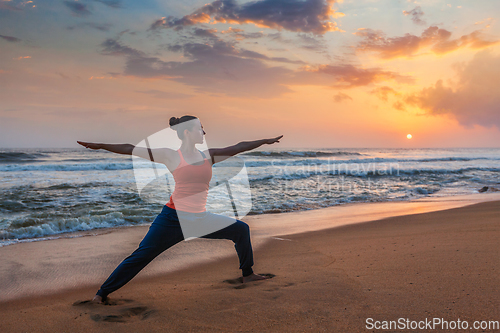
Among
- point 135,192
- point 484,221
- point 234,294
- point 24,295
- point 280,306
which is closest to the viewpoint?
point 280,306

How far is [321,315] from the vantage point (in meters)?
2.67

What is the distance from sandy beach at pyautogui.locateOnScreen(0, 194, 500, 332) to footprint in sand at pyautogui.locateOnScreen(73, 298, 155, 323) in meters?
Result: 0.01

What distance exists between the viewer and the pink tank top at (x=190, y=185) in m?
3.23

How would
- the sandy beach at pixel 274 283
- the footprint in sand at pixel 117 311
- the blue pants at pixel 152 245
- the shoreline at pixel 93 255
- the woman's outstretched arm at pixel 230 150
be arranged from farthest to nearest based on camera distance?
the shoreline at pixel 93 255 → the woman's outstretched arm at pixel 230 150 → the blue pants at pixel 152 245 → the footprint in sand at pixel 117 311 → the sandy beach at pixel 274 283

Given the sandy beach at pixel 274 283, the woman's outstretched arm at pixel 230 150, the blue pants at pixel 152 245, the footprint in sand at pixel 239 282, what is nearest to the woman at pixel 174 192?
the blue pants at pixel 152 245

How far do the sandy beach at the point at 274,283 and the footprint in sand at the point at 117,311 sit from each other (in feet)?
0.03

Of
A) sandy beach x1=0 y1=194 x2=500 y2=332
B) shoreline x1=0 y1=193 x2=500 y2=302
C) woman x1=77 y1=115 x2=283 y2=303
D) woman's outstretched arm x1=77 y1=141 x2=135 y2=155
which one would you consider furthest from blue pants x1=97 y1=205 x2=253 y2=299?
shoreline x1=0 y1=193 x2=500 y2=302

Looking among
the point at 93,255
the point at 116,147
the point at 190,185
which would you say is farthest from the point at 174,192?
the point at 93,255

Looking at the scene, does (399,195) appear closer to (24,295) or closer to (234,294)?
(234,294)

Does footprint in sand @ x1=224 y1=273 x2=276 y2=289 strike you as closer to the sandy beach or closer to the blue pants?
the sandy beach

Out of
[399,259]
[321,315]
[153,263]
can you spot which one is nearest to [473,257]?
[399,259]

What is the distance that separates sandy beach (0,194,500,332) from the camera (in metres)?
2.65

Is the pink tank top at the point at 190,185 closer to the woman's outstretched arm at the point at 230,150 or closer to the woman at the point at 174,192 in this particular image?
the woman at the point at 174,192

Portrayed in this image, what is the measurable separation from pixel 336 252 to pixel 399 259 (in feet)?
3.28
